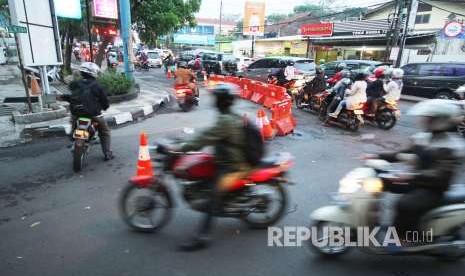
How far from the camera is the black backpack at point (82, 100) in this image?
557 centimetres

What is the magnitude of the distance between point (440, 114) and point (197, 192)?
7.97 ft

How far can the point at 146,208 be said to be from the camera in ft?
12.3

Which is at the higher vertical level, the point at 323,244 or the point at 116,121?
the point at 323,244

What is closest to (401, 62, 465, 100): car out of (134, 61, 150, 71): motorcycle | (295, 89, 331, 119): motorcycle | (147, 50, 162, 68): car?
(295, 89, 331, 119): motorcycle

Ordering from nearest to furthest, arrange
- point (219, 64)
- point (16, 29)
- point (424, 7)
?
1. point (16, 29)
2. point (219, 64)
3. point (424, 7)

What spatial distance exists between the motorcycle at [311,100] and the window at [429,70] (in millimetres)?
6103

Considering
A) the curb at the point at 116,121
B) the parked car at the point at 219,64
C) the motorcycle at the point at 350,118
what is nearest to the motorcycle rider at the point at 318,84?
the motorcycle at the point at 350,118

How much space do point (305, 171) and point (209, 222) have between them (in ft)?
9.17

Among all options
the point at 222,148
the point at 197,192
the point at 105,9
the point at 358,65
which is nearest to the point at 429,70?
the point at 358,65

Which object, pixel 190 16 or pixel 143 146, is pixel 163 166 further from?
pixel 190 16

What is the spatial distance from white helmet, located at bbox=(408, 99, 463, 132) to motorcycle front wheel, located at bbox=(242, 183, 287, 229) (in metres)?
1.66

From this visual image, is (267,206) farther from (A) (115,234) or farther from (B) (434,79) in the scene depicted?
(B) (434,79)

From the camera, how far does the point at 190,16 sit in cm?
2017

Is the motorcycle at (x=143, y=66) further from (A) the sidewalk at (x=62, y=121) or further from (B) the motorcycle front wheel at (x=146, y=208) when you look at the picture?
(B) the motorcycle front wheel at (x=146, y=208)
